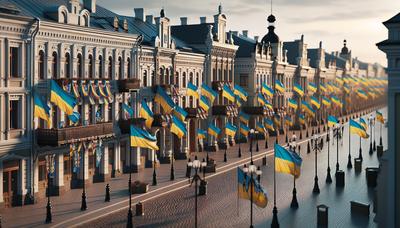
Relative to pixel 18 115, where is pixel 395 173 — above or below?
below

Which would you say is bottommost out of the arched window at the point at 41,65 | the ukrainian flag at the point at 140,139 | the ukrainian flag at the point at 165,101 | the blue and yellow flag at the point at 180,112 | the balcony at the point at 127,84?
the ukrainian flag at the point at 140,139

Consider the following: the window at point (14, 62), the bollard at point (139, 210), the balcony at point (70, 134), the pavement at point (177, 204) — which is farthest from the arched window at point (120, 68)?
the bollard at point (139, 210)

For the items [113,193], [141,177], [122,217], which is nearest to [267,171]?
[141,177]

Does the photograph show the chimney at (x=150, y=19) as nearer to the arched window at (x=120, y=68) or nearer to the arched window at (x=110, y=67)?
the arched window at (x=120, y=68)

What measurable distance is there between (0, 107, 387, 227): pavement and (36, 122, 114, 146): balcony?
3986 millimetres

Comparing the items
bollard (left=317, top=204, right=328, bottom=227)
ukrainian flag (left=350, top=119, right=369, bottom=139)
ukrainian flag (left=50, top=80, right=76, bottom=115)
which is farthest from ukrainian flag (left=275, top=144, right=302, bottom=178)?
ukrainian flag (left=350, top=119, right=369, bottom=139)

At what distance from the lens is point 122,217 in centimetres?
3272

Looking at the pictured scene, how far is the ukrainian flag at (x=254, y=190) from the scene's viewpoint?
28734mm

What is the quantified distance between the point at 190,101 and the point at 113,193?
2390cm

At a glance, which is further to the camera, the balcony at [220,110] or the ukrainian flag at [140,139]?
the balcony at [220,110]

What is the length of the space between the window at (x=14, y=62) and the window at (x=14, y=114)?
1.77m

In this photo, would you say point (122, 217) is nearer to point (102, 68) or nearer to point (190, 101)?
point (102, 68)

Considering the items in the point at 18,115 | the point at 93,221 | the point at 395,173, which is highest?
the point at 18,115

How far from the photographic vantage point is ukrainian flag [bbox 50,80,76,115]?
34844 millimetres
